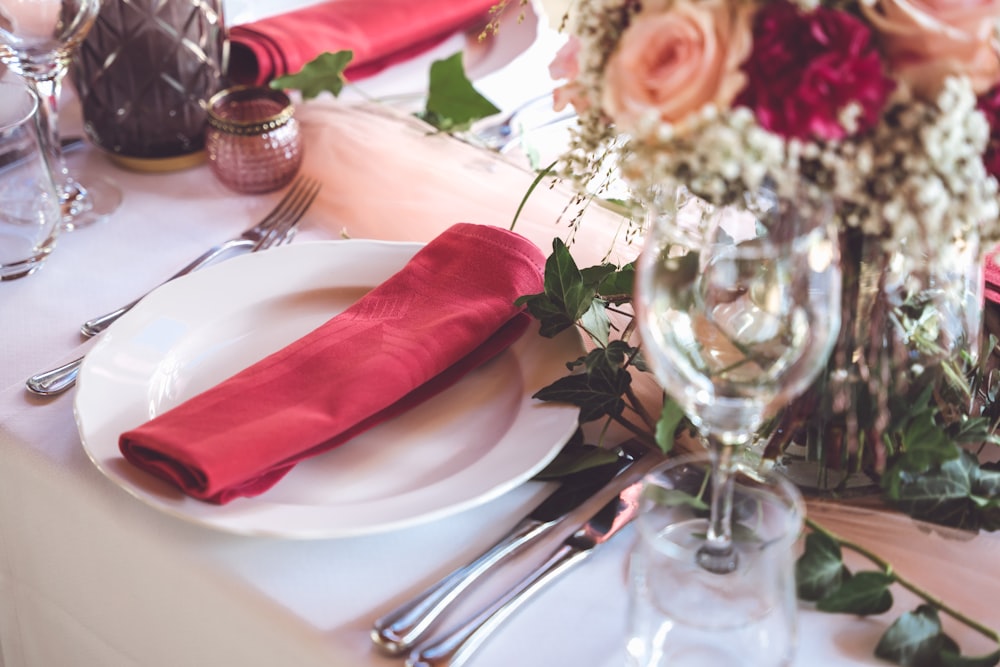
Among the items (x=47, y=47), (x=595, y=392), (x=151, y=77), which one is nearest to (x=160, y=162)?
(x=151, y=77)

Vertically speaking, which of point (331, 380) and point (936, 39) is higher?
point (936, 39)

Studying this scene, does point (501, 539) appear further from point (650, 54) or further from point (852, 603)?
point (650, 54)

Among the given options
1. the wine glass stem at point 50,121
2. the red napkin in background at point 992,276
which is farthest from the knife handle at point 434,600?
the wine glass stem at point 50,121

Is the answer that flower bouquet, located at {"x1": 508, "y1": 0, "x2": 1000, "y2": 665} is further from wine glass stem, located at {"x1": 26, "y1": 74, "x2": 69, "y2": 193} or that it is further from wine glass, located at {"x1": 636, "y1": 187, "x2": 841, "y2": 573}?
wine glass stem, located at {"x1": 26, "y1": 74, "x2": 69, "y2": 193}

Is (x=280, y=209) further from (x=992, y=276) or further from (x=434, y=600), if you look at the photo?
(x=992, y=276)

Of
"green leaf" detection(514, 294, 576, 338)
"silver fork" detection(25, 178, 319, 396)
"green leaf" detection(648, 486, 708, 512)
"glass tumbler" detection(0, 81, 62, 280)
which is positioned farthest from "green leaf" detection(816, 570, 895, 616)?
"glass tumbler" detection(0, 81, 62, 280)

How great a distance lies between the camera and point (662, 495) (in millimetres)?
632

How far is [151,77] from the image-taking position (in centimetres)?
118

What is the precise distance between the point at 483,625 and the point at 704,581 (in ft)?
0.45

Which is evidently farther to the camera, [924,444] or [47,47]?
[47,47]

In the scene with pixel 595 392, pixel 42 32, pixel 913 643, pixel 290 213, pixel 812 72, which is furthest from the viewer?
pixel 290 213

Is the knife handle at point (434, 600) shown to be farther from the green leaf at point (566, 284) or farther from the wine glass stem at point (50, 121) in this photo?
the wine glass stem at point (50, 121)

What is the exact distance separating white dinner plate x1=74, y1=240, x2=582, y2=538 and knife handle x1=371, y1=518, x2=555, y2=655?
0.04 meters

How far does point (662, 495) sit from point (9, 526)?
0.56m
